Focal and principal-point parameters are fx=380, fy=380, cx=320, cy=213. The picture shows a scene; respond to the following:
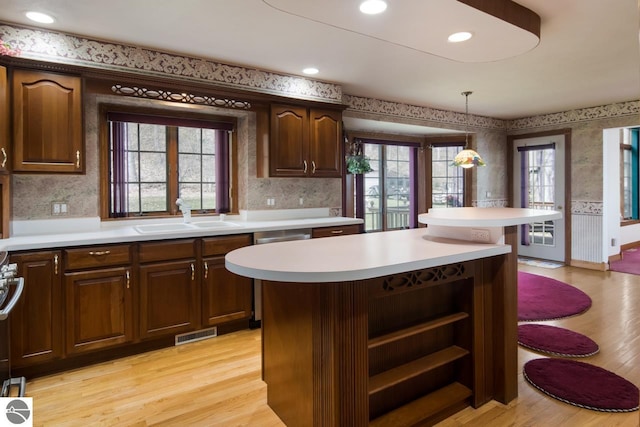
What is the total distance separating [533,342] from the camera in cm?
318

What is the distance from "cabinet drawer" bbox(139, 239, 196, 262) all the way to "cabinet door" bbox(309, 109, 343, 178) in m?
1.55

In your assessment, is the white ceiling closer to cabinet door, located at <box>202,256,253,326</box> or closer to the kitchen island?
the kitchen island

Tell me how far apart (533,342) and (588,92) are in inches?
143

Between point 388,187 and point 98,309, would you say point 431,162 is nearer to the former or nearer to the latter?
point 388,187

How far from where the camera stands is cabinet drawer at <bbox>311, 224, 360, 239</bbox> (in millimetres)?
3891

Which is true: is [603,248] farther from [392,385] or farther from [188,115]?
[188,115]

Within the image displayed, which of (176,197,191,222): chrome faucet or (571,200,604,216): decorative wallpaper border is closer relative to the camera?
(176,197,191,222): chrome faucet

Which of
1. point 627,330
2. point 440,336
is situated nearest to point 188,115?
point 440,336

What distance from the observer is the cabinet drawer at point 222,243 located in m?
3.30

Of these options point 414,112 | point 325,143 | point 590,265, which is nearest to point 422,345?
point 325,143

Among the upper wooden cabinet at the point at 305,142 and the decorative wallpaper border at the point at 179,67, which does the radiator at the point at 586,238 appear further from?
the upper wooden cabinet at the point at 305,142

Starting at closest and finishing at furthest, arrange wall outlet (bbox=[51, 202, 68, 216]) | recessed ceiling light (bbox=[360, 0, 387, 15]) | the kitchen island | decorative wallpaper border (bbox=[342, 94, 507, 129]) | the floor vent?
the kitchen island
recessed ceiling light (bbox=[360, 0, 387, 15])
wall outlet (bbox=[51, 202, 68, 216])
the floor vent
decorative wallpaper border (bbox=[342, 94, 507, 129])

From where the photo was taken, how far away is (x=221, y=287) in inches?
134

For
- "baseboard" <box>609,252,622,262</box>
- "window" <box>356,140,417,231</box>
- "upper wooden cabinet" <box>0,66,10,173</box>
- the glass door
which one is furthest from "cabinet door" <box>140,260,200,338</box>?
"baseboard" <box>609,252,622,262</box>
